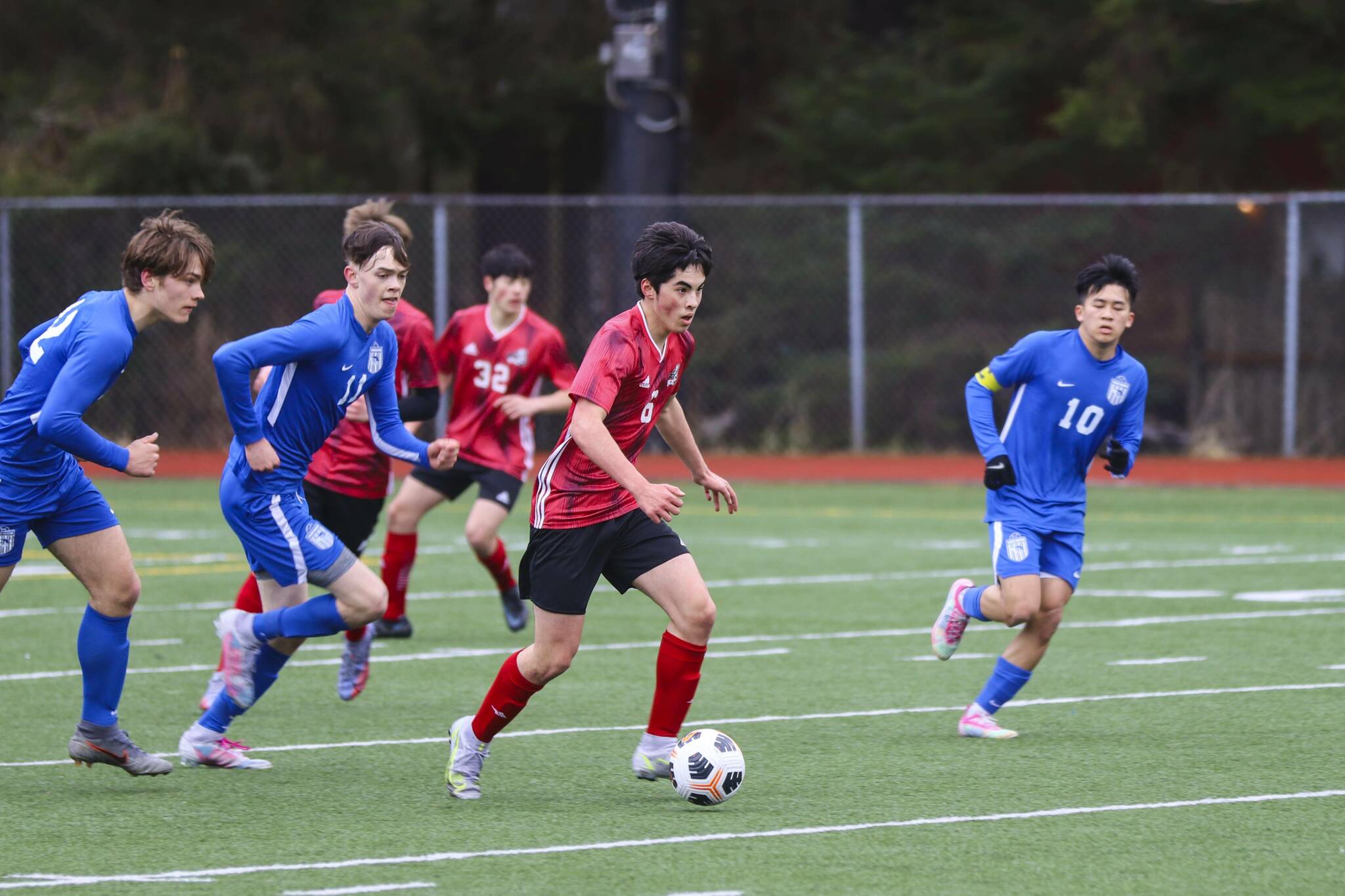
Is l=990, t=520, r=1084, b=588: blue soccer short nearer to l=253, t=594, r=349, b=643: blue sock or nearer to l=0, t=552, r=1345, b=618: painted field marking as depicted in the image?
l=253, t=594, r=349, b=643: blue sock

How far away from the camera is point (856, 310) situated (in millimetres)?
20531

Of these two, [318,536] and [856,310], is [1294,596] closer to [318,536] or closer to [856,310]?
[318,536]

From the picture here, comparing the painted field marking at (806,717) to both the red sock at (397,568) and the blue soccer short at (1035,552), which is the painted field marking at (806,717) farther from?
the red sock at (397,568)

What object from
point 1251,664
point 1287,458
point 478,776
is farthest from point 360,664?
point 1287,458

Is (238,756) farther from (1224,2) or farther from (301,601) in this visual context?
(1224,2)

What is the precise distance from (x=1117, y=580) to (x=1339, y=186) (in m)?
12.3

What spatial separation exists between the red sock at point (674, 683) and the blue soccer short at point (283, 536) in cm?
128

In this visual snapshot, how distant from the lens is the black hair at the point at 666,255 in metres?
6.23

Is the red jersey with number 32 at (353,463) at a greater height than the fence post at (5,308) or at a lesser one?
lesser

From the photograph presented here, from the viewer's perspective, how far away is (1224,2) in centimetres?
2312

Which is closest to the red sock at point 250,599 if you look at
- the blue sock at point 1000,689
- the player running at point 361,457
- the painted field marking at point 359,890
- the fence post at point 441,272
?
the player running at point 361,457

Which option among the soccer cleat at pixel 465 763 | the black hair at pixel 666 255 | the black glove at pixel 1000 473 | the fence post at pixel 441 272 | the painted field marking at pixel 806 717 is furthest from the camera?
the fence post at pixel 441 272

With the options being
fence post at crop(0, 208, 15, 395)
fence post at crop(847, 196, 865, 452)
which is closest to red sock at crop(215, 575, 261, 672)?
fence post at crop(847, 196, 865, 452)

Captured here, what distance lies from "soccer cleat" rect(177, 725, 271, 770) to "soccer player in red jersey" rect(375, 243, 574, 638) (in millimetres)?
3460
